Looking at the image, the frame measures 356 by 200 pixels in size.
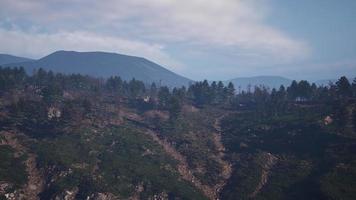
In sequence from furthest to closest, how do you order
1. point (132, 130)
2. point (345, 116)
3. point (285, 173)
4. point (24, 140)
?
point (132, 130), point (345, 116), point (24, 140), point (285, 173)

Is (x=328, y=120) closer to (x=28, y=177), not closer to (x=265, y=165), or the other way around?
(x=265, y=165)

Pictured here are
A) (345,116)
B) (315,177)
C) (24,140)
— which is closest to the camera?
(315,177)

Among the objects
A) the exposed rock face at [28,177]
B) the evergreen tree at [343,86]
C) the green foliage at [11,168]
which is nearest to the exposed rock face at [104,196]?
the exposed rock face at [28,177]

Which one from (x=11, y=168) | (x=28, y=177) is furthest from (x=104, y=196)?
(x=11, y=168)

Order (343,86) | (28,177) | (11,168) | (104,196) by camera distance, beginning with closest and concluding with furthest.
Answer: (104,196) < (28,177) < (11,168) < (343,86)

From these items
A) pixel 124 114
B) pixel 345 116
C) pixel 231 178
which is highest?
pixel 345 116

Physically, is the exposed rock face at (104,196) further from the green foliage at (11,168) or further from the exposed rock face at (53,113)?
the exposed rock face at (53,113)

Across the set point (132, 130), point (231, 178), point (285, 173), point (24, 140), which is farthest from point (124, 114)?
point (285, 173)

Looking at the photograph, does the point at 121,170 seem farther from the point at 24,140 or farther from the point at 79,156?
the point at 24,140

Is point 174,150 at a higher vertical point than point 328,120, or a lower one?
lower
